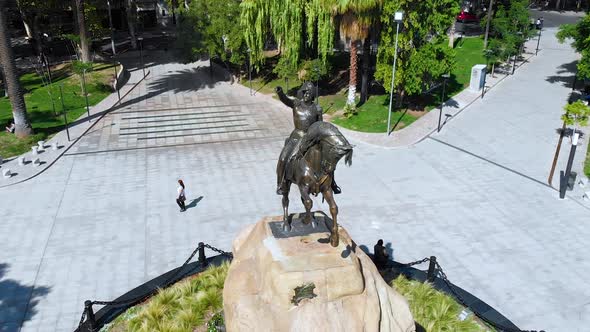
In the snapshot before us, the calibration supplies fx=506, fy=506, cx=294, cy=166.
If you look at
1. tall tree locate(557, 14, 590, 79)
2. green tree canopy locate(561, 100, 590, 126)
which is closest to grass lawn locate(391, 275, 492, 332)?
green tree canopy locate(561, 100, 590, 126)

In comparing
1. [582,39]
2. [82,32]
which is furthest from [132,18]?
[582,39]

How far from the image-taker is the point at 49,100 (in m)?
33.3

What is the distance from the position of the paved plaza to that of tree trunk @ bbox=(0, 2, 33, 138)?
3195 mm

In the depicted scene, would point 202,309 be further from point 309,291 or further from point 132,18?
point 132,18

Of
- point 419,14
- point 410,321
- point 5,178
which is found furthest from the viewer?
point 419,14

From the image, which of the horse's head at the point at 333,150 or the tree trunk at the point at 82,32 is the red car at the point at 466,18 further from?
the horse's head at the point at 333,150

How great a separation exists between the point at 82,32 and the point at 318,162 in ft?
108

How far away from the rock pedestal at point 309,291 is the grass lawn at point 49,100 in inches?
735

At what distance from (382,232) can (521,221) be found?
16.8 feet

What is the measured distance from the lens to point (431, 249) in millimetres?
16594

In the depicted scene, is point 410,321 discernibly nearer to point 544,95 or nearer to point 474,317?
point 474,317

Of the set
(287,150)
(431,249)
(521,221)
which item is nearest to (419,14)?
(521,221)

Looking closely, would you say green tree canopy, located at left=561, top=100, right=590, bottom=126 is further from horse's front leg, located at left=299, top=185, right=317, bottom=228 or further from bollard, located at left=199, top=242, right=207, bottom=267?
bollard, located at left=199, top=242, right=207, bottom=267

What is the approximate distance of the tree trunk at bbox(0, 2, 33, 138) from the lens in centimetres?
2508
